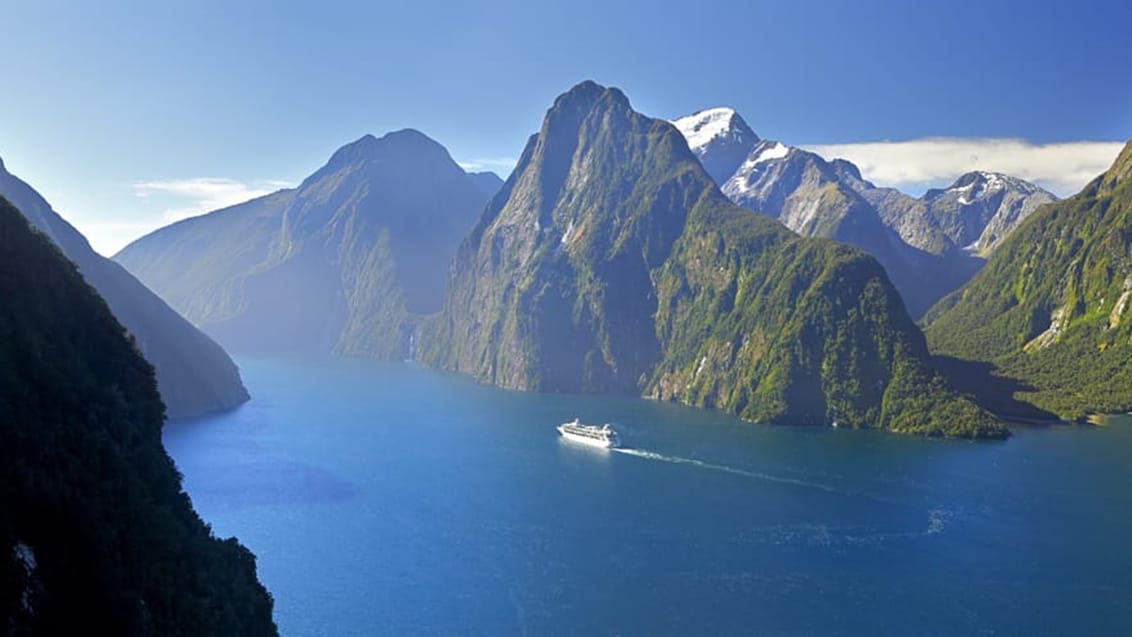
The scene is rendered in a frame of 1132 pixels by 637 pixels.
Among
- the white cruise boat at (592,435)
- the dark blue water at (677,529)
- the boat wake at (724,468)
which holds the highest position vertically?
the white cruise boat at (592,435)

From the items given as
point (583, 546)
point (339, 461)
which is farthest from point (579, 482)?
point (339, 461)

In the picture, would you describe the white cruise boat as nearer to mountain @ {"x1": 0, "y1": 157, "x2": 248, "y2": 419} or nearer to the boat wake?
the boat wake

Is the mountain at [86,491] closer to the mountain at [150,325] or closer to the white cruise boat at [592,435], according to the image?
the white cruise boat at [592,435]

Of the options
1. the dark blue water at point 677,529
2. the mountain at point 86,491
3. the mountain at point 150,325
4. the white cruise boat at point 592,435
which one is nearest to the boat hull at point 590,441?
the white cruise boat at point 592,435

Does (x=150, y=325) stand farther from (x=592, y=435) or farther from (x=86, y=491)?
(x=86, y=491)

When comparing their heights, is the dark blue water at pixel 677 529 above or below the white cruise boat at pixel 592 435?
below
